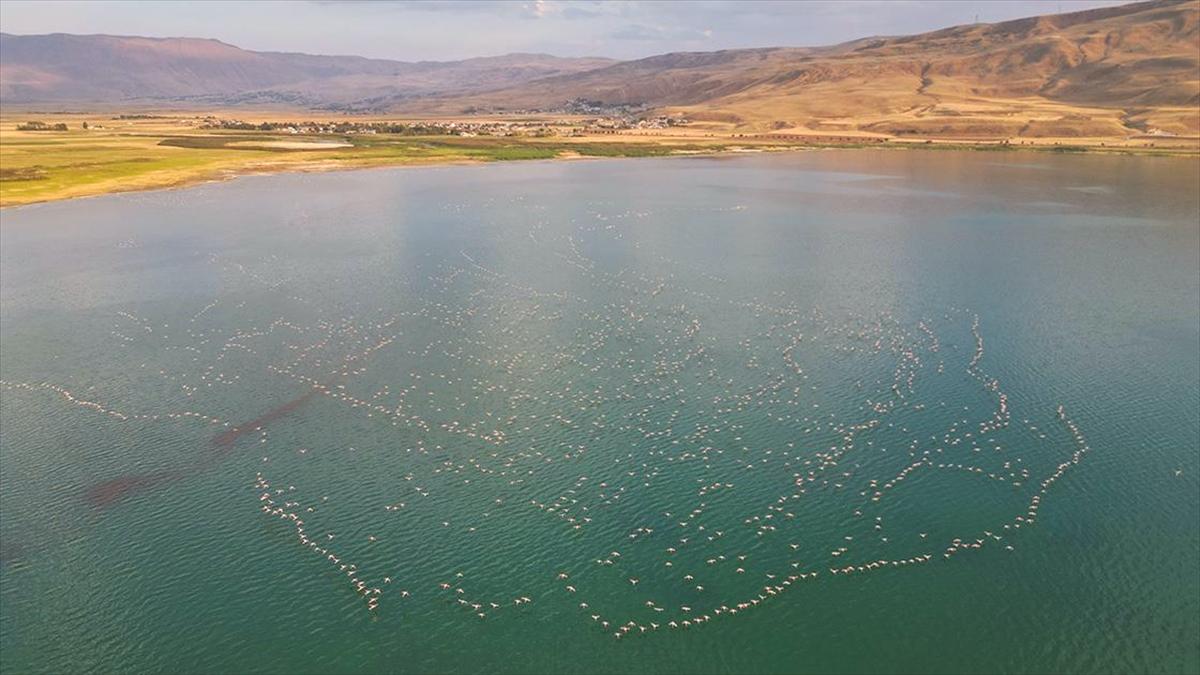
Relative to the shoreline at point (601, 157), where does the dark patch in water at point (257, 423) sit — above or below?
below

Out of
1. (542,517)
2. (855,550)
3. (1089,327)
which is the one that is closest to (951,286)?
(1089,327)

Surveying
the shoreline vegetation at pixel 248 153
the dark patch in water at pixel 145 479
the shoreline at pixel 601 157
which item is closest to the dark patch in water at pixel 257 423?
the dark patch in water at pixel 145 479

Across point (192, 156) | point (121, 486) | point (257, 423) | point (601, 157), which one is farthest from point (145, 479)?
point (601, 157)

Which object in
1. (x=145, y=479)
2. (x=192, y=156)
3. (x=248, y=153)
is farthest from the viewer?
(x=248, y=153)

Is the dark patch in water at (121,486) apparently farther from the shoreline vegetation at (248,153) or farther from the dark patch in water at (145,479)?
the shoreline vegetation at (248,153)

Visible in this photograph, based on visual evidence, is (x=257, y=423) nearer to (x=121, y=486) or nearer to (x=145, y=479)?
(x=145, y=479)

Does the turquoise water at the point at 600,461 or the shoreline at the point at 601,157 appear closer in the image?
the turquoise water at the point at 600,461

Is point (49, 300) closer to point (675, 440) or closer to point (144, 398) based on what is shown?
point (144, 398)
